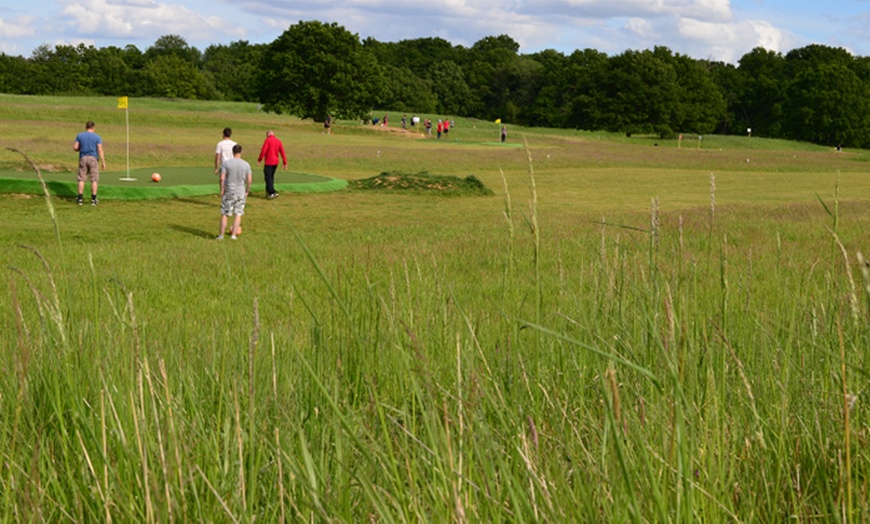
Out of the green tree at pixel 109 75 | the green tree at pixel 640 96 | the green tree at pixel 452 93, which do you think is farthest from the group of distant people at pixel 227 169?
the green tree at pixel 452 93

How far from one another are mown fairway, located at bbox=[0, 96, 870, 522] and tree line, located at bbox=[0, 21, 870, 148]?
37.0 meters

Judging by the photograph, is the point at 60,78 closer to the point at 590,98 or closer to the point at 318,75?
the point at 318,75

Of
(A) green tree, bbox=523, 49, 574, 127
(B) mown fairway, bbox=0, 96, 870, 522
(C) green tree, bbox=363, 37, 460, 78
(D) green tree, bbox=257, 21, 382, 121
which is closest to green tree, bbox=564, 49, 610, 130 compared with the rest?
(A) green tree, bbox=523, 49, 574, 127

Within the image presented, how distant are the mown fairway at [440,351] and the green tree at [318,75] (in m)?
34.2

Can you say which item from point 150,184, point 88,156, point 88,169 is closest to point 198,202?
point 150,184

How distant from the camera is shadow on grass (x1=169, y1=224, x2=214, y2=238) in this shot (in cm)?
1672

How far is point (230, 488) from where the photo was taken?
2371 mm

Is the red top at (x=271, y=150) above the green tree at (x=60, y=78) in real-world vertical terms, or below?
below

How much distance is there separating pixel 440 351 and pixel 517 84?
132534mm

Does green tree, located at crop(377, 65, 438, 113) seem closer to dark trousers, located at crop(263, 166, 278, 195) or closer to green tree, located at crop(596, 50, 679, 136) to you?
green tree, located at crop(596, 50, 679, 136)

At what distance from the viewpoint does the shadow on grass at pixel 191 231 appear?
54.9ft

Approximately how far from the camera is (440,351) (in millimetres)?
3398

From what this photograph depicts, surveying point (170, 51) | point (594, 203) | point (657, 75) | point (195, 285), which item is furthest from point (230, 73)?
point (195, 285)

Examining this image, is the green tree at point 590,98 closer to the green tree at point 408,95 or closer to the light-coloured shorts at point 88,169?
the green tree at point 408,95
